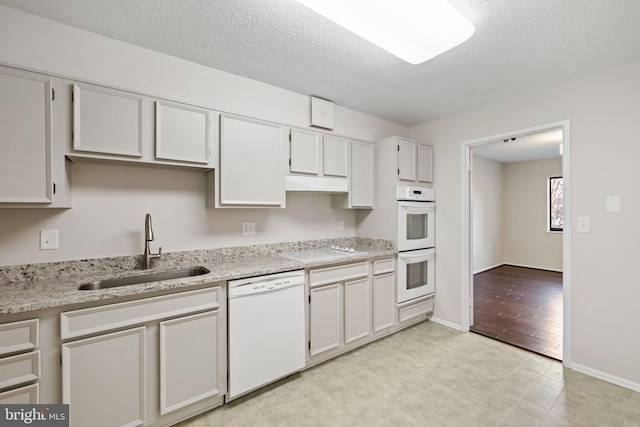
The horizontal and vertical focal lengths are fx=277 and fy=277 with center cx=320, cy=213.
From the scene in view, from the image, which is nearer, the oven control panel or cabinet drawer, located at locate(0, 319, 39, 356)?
cabinet drawer, located at locate(0, 319, 39, 356)

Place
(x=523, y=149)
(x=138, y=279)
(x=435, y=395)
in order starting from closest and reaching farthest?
1. (x=138, y=279)
2. (x=435, y=395)
3. (x=523, y=149)

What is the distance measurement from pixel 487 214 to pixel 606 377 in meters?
4.51

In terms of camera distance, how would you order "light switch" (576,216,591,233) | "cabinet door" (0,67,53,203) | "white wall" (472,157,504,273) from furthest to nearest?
"white wall" (472,157,504,273), "light switch" (576,216,591,233), "cabinet door" (0,67,53,203)

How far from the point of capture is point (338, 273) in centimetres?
250

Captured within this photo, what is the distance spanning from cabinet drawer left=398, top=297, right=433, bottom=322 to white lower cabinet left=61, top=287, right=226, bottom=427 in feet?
6.41

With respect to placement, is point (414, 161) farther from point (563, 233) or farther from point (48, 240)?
Answer: point (48, 240)

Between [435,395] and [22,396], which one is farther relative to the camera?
[435,395]

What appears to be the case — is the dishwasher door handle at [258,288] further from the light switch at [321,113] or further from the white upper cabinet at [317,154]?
the light switch at [321,113]

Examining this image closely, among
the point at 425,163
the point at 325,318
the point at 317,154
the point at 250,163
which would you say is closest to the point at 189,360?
the point at 325,318

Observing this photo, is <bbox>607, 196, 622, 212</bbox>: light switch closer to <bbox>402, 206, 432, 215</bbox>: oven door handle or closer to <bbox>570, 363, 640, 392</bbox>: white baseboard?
<bbox>570, 363, 640, 392</bbox>: white baseboard

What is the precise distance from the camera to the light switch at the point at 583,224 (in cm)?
231

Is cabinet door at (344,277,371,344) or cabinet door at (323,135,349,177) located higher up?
cabinet door at (323,135,349,177)

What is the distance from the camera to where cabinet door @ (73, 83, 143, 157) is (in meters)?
1.67

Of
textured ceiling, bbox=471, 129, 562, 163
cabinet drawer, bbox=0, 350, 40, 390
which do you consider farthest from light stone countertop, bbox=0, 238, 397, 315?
textured ceiling, bbox=471, 129, 562, 163
